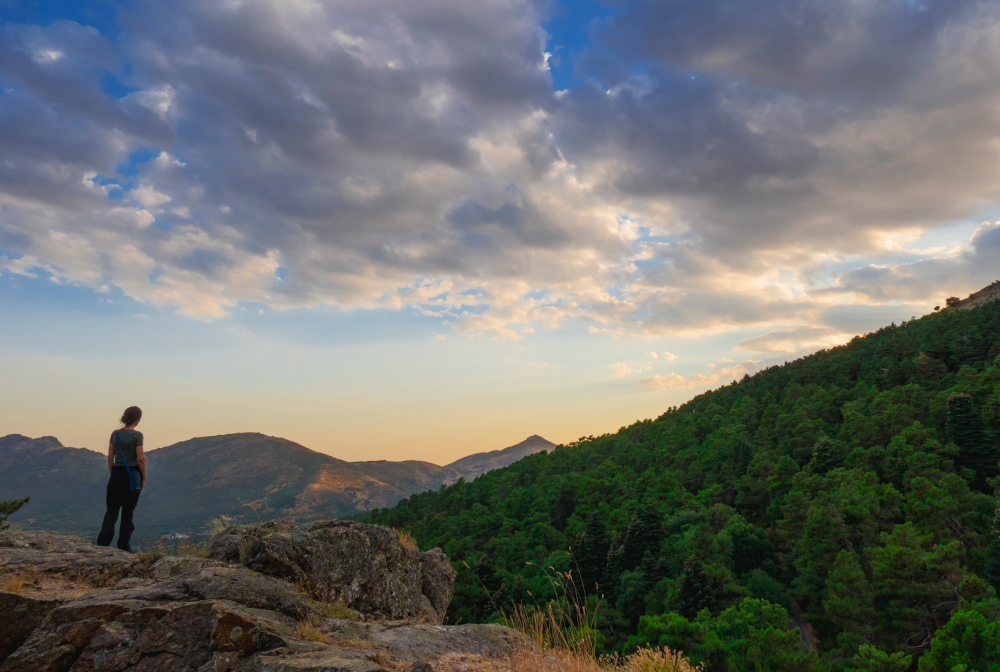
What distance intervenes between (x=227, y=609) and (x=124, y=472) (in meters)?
5.06

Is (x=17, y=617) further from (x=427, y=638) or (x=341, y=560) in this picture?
(x=341, y=560)

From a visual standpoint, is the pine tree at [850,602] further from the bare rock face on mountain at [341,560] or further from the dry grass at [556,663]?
the dry grass at [556,663]

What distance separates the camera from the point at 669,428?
83.9 metres

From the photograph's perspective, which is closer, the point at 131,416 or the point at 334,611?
the point at 334,611

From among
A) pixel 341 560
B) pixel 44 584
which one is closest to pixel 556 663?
pixel 341 560

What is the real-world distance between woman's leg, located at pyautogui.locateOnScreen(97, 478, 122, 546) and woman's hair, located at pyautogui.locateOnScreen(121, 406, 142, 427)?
95 centimetres

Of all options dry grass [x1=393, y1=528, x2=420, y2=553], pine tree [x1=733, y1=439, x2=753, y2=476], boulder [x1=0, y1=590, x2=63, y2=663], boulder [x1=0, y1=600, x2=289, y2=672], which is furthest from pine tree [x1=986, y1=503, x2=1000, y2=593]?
boulder [x1=0, y1=590, x2=63, y2=663]

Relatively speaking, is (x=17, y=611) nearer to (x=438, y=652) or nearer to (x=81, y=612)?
(x=81, y=612)

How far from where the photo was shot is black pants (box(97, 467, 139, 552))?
26.1ft

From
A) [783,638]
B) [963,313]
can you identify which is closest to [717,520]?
[783,638]

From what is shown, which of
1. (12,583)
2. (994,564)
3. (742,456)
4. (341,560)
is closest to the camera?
(12,583)

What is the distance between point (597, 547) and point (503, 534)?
1424 centimetres

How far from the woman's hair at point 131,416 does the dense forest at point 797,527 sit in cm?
739

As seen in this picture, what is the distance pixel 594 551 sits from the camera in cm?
4716
